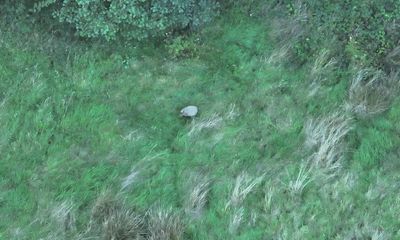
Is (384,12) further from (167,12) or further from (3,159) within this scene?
(3,159)

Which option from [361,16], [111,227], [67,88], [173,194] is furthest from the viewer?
[361,16]

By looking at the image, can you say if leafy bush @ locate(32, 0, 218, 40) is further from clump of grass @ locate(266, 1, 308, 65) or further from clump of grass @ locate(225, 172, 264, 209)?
clump of grass @ locate(225, 172, 264, 209)

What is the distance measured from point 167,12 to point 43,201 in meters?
2.57

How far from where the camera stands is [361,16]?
7.11 m

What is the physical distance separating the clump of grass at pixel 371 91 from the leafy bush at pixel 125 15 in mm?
1928

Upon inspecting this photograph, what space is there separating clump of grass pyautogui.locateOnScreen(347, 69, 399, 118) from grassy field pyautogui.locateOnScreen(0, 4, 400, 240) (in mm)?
14

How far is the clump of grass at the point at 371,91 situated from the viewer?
21.2 feet

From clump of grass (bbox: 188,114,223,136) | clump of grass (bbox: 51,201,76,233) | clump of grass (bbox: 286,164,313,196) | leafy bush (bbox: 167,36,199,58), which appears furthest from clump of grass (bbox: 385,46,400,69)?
clump of grass (bbox: 51,201,76,233)

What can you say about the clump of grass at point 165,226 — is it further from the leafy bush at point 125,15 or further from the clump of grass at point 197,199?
the leafy bush at point 125,15

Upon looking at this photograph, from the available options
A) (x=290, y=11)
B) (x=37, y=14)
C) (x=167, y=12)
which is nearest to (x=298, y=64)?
(x=290, y=11)

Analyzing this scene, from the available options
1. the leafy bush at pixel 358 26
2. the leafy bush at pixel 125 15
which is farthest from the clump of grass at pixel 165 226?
the leafy bush at pixel 358 26

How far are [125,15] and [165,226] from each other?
8.18ft

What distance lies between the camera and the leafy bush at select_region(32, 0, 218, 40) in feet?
21.7

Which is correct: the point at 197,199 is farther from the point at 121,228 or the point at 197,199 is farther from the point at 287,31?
the point at 287,31
